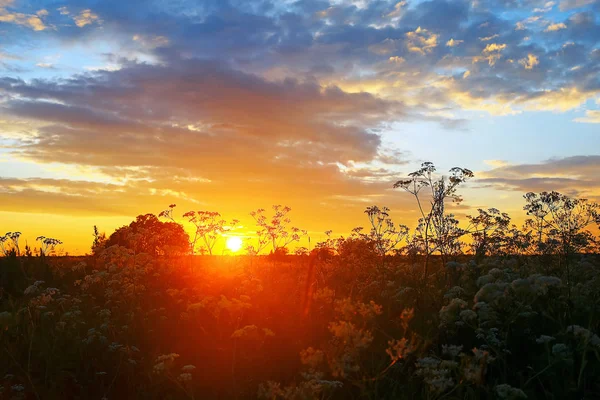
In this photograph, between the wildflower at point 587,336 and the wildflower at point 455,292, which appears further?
the wildflower at point 455,292

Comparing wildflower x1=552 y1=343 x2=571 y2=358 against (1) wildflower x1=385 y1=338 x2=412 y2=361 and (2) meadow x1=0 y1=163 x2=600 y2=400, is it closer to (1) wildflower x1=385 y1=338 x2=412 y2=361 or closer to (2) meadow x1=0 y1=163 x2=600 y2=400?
(2) meadow x1=0 y1=163 x2=600 y2=400

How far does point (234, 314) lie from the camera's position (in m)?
9.25

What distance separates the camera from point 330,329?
5.23 metres

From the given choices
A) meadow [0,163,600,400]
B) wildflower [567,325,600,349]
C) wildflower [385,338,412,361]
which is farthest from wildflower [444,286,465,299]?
wildflower [385,338,412,361]

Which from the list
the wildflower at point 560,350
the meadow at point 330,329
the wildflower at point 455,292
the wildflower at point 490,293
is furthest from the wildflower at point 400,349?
the wildflower at point 455,292

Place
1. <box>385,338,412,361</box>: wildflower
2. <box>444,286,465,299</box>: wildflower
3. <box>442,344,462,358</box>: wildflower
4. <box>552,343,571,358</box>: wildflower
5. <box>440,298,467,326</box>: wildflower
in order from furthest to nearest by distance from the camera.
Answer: <box>444,286,465,299</box>: wildflower, <box>440,298,467,326</box>: wildflower, <box>552,343,571,358</box>: wildflower, <box>442,344,462,358</box>: wildflower, <box>385,338,412,361</box>: wildflower

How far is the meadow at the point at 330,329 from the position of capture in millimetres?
5926

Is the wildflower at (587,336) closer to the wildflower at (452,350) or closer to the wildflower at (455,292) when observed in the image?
the wildflower at (452,350)

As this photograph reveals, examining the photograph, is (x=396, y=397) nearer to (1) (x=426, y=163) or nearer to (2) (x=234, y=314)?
(2) (x=234, y=314)

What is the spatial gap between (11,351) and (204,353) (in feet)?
9.60

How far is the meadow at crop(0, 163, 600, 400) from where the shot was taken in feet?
19.4

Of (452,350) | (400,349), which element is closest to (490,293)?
(452,350)

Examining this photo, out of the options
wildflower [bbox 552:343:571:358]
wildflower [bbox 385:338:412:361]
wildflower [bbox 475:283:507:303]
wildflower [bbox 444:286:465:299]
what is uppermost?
wildflower [bbox 475:283:507:303]

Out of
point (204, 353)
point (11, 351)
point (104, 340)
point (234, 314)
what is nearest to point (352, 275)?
point (234, 314)
